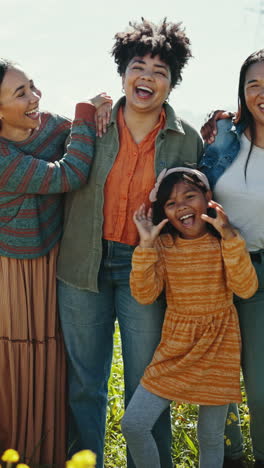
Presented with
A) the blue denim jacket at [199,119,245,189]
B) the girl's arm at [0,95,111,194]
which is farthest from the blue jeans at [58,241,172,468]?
the blue denim jacket at [199,119,245,189]

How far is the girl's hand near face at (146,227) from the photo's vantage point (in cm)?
287

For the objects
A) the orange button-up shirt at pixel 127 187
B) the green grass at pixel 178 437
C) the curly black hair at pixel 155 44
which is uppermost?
the curly black hair at pixel 155 44

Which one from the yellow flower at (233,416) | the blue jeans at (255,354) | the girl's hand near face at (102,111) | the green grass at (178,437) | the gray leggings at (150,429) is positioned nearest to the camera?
the gray leggings at (150,429)

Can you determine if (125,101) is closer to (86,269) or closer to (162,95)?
(162,95)

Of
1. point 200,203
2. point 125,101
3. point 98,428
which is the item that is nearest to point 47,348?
point 98,428

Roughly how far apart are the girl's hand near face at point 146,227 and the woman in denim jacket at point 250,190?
1.23ft

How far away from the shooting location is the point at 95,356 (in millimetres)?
3246

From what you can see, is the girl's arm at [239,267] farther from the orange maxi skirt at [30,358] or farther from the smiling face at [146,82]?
the orange maxi skirt at [30,358]

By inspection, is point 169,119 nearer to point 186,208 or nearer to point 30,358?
point 186,208

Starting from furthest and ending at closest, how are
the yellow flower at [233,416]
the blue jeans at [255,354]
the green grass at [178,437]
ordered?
the green grass at [178,437] → the yellow flower at [233,416] → the blue jeans at [255,354]

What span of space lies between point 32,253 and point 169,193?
76cm

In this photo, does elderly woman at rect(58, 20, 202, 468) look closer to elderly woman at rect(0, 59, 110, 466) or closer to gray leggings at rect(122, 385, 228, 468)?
elderly woman at rect(0, 59, 110, 466)

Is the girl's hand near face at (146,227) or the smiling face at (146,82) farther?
the smiling face at (146,82)

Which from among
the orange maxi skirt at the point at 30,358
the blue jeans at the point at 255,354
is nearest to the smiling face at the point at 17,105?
the orange maxi skirt at the point at 30,358
